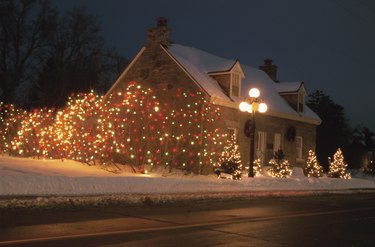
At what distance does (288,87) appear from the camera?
116ft

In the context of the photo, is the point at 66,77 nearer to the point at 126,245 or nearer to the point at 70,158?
the point at 70,158

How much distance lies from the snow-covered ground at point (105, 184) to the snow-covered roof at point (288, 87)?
9.70 m

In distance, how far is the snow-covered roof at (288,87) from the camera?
1364 inches

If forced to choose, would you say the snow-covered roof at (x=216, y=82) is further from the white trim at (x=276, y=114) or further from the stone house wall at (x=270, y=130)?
the stone house wall at (x=270, y=130)

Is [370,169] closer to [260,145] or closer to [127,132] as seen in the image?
[260,145]

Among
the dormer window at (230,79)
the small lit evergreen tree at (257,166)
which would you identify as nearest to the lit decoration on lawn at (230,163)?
the small lit evergreen tree at (257,166)

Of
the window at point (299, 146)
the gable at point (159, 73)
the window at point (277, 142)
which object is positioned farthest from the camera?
the window at point (299, 146)

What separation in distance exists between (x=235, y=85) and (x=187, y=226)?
18446 millimetres

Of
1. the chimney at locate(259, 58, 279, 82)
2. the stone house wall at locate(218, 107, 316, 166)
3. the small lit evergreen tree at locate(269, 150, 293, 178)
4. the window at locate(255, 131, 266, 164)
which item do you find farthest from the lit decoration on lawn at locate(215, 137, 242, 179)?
the chimney at locate(259, 58, 279, 82)

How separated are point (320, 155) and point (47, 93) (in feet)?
80.3

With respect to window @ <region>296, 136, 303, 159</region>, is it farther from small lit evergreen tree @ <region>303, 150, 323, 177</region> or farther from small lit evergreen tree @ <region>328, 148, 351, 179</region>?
small lit evergreen tree @ <region>328, 148, 351, 179</region>

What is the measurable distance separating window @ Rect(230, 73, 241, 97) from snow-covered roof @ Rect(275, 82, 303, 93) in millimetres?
6721

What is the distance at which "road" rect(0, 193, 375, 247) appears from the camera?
9211 millimetres

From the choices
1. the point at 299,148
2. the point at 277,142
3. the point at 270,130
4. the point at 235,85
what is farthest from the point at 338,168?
the point at 235,85
